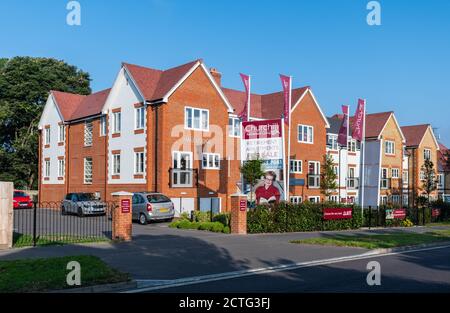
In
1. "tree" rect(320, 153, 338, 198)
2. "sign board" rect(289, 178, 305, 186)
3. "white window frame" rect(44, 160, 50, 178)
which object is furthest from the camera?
"white window frame" rect(44, 160, 50, 178)

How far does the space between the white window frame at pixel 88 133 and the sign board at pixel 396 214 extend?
22.4 meters

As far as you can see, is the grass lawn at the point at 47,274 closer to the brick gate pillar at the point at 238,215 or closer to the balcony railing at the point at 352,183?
the brick gate pillar at the point at 238,215

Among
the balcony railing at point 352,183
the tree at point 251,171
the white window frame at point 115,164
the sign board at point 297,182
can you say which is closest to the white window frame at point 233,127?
the sign board at point 297,182

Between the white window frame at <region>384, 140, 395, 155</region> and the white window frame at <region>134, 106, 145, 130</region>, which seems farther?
the white window frame at <region>384, 140, 395, 155</region>

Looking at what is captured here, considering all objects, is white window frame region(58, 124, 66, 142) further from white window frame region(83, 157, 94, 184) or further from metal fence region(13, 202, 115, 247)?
metal fence region(13, 202, 115, 247)

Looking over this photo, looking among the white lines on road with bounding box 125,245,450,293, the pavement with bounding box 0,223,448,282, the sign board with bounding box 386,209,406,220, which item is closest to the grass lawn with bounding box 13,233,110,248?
the pavement with bounding box 0,223,448,282

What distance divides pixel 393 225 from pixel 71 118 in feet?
86.9

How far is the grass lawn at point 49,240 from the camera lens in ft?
53.1

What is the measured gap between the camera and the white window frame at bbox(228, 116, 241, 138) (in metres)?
37.7

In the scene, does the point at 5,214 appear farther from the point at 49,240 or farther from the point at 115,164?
the point at 115,164

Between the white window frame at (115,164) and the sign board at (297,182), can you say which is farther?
the sign board at (297,182)

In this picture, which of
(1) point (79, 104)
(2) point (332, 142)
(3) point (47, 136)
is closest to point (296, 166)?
(2) point (332, 142)

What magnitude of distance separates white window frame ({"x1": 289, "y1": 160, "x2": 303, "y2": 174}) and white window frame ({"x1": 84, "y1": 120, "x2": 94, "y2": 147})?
16206 mm
